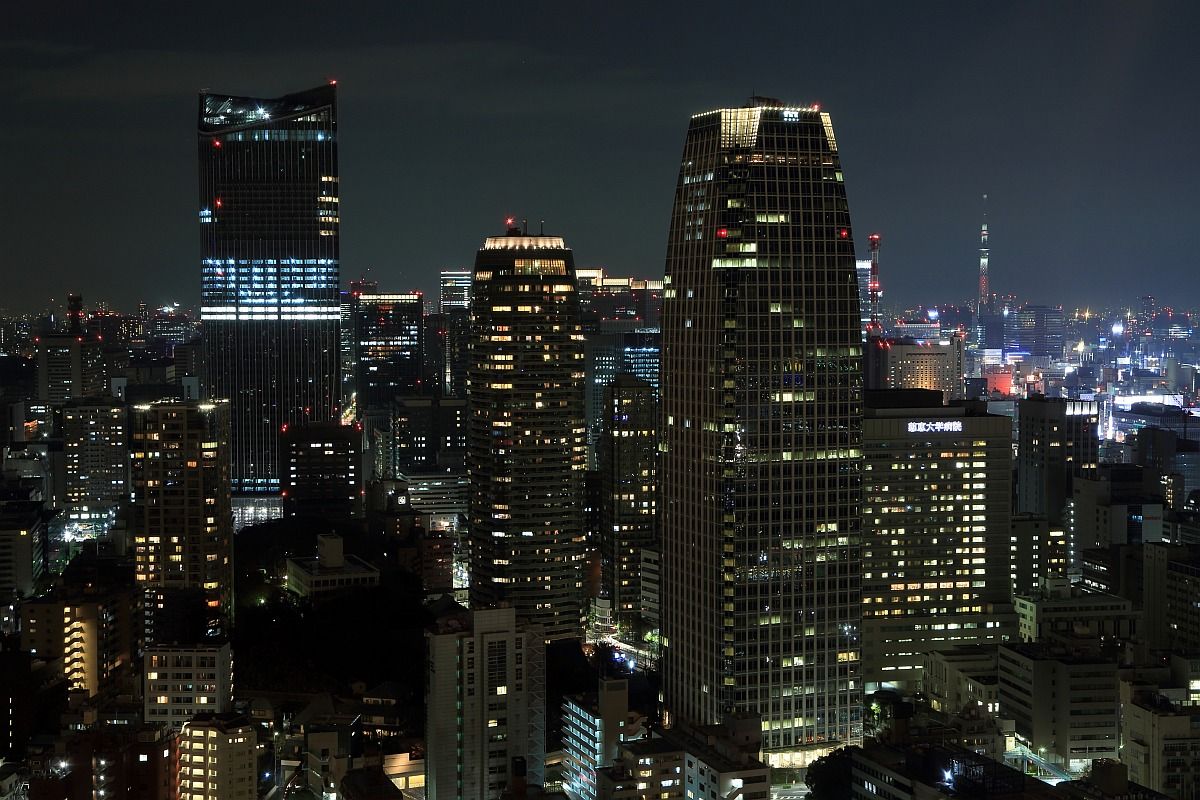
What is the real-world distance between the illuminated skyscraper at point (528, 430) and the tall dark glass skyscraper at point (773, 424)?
334 inches

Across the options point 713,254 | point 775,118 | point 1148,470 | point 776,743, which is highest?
point 775,118

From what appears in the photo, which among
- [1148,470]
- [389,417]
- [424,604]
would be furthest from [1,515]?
[1148,470]

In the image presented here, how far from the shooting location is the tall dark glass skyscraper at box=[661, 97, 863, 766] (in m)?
23.8

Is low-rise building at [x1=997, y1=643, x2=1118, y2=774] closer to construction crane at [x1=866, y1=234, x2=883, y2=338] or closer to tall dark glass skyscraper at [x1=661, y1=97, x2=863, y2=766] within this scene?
tall dark glass skyscraper at [x1=661, y1=97, x2=863, y2=766]

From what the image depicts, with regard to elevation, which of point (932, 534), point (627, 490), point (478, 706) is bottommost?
point (478, 706)

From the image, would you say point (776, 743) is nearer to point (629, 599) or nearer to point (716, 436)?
point (716, 436)

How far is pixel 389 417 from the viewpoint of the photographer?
55.5 meters

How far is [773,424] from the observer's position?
2400 centimetres

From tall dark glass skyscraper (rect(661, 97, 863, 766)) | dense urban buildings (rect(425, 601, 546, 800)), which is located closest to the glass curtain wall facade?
tall dark glass skyscraper (rect(661, 97, 863, 766))

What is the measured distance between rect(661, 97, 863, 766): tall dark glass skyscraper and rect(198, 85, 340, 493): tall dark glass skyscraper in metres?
29.4

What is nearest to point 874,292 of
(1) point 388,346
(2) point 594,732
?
(1) point 388,346

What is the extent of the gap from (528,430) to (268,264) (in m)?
22.5

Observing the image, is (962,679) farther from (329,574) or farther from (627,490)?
(329,574)

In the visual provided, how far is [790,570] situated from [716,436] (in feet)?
8.14
